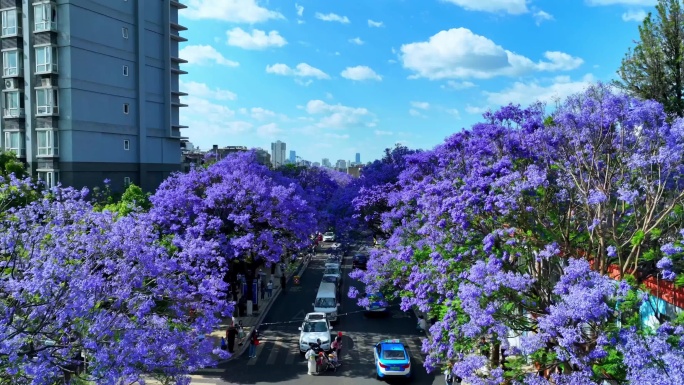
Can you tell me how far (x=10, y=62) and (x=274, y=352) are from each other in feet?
A: 88.5

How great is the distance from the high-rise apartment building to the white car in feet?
67.2

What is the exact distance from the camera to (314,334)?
2058cm

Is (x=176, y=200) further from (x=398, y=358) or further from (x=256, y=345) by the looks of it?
(x=398, y=358)

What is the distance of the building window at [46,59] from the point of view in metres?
31.4

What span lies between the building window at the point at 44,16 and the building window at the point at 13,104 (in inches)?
177

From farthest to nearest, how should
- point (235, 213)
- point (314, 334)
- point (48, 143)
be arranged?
point (48, 143)
point (235, 213)
point (314, 334)

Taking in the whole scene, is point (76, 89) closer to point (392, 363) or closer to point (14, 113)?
point (14, 113)

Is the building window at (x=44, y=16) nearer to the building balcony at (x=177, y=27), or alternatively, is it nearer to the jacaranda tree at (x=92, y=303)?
the building balcony at (x=177, y=27)

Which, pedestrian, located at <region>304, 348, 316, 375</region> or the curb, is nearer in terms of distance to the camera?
pedestrian, located at <region>304, 348, 316, 375</region>

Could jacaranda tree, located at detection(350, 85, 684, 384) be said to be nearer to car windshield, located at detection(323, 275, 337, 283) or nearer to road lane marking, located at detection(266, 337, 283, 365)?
road lane marking, located at detection(266, 337, 283, 365)

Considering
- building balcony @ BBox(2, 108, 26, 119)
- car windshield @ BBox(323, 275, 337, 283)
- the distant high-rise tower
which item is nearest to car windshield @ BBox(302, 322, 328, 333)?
car windshield @ BBox(323, 275, 337, 283)

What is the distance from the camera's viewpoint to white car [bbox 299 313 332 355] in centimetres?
2009

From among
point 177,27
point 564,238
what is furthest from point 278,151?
point 564,238

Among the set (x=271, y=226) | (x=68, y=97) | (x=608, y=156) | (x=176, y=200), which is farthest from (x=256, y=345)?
(x=68, y=97)
